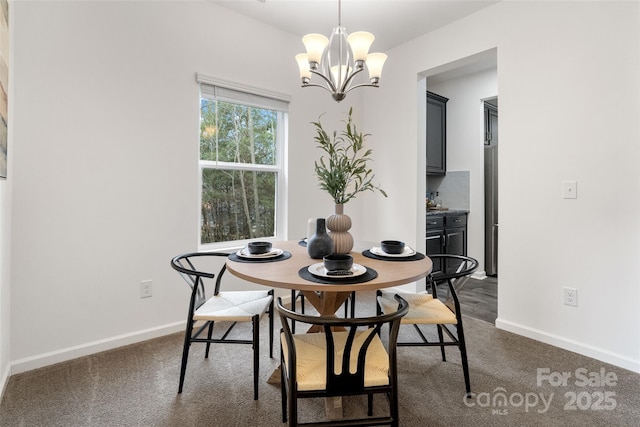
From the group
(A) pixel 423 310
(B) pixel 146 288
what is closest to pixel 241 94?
(B) pixel 146 288

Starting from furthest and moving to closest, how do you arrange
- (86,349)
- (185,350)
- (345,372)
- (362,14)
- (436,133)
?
1. (436,133)
2. (362,14)
3. (86,349)
4. (185,350)
5. (345,372)

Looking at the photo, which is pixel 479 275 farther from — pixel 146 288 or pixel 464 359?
pixel 146 288

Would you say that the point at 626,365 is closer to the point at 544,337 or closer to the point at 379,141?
the point at 544,337

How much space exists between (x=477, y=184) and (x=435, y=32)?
1.91 metres

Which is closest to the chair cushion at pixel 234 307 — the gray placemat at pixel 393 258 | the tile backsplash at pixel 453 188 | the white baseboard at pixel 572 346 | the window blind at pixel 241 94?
the gray placemat at pixel 393 258

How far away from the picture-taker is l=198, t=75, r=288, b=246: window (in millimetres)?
2758

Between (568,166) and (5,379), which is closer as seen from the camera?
(5,379)

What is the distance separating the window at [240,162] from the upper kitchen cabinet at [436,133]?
1872 mm

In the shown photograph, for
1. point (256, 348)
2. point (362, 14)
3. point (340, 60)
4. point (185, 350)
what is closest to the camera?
point (256, 348)

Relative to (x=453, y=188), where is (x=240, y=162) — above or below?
above

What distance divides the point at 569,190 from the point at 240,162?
255 centimetres

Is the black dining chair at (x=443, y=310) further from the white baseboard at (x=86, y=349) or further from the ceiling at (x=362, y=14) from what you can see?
the ceiling at (x=362, y=14)

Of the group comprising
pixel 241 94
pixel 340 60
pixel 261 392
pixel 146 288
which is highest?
pixel 241 94

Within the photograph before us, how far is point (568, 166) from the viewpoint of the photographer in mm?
2275
